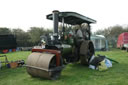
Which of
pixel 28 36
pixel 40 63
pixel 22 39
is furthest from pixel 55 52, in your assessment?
pixel 28 36

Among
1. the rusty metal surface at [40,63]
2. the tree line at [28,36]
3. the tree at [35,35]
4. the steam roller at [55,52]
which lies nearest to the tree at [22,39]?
the tree line at [28,36]

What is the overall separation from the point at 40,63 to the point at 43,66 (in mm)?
136

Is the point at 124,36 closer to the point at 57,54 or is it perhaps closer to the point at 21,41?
the point at 57,54

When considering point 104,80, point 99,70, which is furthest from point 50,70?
point 99,70

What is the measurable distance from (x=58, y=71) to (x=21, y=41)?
20995mm

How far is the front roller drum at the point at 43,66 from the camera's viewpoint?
3.41m

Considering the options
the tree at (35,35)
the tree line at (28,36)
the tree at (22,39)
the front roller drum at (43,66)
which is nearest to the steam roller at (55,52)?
the front roller drum at (43,66)

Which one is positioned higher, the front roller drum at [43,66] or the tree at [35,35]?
the tree at [35,35]

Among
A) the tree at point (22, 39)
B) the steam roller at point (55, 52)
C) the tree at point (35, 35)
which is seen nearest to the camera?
the steam roller at point (55, 52)

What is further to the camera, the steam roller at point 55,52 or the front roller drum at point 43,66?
the steam roller at point 55,52

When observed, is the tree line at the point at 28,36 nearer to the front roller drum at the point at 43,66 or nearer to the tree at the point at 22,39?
the tree at the point at 22,39

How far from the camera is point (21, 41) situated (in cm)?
2338

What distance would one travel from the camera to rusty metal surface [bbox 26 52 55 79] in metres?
3.42

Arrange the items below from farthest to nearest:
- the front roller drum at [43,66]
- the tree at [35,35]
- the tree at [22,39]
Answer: the tree at [22,39] < the tree at [35,35] < the front roller drum at [43,66]
